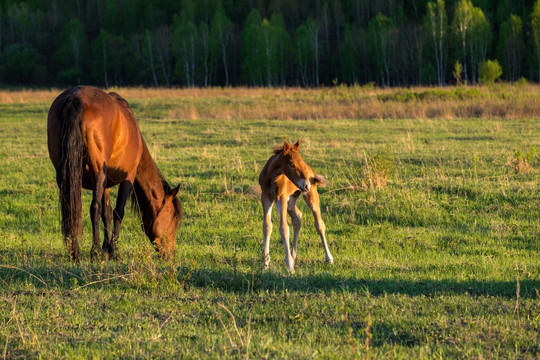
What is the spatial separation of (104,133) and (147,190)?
131 centimetres

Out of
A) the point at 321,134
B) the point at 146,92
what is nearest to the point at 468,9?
the point at 146,92

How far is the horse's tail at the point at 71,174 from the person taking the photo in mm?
7191

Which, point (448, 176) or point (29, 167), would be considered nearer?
point (448, 176)

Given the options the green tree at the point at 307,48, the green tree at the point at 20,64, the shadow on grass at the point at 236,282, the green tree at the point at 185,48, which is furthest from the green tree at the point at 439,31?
the shadow on grass at the point at 236,282

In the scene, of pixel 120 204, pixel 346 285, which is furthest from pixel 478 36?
pixel 346 285

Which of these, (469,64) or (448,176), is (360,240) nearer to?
(448,176)

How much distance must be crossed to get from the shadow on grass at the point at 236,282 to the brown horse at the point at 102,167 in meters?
0.78

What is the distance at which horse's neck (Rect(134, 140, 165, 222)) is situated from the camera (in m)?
8.84

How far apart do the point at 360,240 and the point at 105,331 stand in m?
4.97

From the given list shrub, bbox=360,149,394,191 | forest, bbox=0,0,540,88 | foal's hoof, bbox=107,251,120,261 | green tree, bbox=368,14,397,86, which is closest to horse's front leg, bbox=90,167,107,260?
foal's hoof, bbox=107,251,120,261

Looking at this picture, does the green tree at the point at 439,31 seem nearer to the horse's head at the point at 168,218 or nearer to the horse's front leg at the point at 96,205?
the horse's head at the point at 168,218

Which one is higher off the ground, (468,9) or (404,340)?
(468,9)

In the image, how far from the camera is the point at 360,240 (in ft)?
29.9

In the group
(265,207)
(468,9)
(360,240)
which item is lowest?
(360,240)
